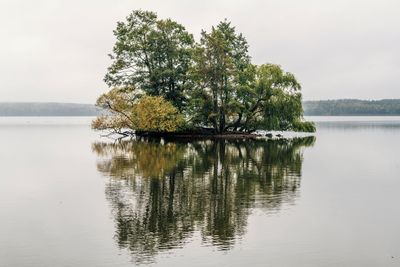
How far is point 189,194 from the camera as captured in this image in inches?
997

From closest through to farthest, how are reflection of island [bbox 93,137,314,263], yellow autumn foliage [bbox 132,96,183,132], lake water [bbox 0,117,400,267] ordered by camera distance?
1. lake water [bbox 0,117,400,267]
2. reflection of island [bbox 93,137,314,263]
3. yellow autumn foliage [bbox 132,96,183,132]

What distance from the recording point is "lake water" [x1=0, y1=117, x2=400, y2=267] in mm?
15727

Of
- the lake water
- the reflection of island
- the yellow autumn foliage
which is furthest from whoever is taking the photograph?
the yellow autumn foliage

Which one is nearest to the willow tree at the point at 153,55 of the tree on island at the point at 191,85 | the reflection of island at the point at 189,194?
the tree on island at the point at 191,85

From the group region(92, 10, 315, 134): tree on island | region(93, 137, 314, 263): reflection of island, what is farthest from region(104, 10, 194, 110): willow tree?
region(93, 137, 314, 263): reflection of island

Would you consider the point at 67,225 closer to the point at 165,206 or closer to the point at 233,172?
the point at 165,206

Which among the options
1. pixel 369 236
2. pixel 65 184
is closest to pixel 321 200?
pixel 369 236

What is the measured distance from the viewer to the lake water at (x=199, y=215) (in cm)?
1573

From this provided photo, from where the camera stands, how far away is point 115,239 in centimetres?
1728

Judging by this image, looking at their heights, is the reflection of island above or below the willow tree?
below

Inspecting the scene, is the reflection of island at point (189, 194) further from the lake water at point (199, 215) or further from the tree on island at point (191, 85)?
the tree on island at point (191, 85)

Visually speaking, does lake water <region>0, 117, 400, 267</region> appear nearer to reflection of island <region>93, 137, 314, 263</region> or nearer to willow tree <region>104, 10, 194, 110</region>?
reflection of island <region>93, 137, 314, 263</region>

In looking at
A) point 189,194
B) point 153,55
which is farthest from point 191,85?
point 189,194

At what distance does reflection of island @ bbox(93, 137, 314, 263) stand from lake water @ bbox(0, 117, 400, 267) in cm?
6
